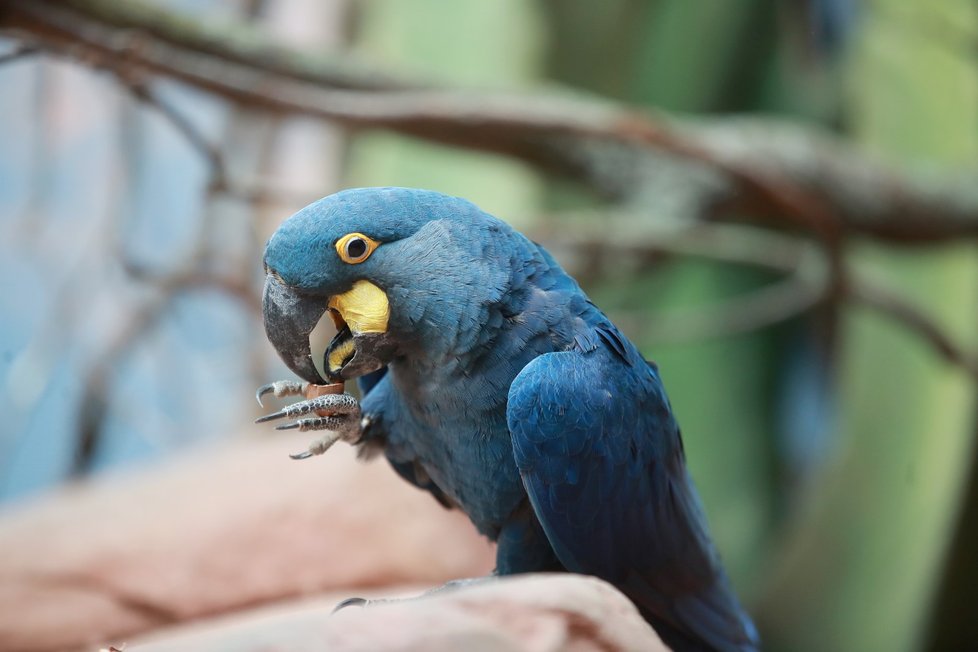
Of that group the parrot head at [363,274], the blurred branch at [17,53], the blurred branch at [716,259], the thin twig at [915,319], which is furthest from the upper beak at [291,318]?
the thin twig at [915,319]

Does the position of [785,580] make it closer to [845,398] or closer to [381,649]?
[845,398]

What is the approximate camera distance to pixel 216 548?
2629 millimetres

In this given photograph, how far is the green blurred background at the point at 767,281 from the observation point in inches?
147

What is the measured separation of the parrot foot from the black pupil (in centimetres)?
24

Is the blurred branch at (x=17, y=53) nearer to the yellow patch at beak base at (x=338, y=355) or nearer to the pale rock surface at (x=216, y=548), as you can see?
the yellow patch at beak base at (x=338, y=355)

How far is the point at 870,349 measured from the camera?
4.21m

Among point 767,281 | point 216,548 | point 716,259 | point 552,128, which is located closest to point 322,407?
point 216,548

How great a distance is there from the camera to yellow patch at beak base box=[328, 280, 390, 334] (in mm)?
1385

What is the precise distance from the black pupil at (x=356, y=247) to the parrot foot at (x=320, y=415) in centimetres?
24

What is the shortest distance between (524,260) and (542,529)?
46 cm

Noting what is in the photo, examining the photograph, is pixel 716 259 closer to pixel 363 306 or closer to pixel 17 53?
pixel 363 306

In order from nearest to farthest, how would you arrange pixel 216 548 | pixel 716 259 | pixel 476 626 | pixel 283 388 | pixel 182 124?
pixel 476 626 < pixel 283 388 < pixel 182 124 < pixel 216 548 < pixel 716 259

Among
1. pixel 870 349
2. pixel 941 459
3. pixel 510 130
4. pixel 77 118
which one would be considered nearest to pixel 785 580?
pixel 941 459

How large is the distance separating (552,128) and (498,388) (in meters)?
1.41
